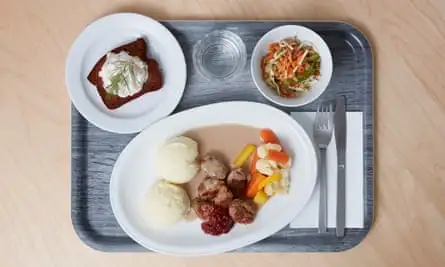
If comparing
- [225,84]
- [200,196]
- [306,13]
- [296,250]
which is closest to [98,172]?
→ [200,196]

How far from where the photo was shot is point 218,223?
4.44ft

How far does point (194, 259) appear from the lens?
1406 mm

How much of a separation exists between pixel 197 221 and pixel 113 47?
16.6 inches

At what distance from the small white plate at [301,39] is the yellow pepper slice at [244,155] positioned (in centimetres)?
12

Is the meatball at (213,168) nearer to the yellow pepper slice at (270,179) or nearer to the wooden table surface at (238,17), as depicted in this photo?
the yellow pepper slice at (270,179)

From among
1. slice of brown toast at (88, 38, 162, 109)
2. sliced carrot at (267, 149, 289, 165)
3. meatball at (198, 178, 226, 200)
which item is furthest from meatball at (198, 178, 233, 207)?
slice of brown toast at (88, 38, 162, 109)

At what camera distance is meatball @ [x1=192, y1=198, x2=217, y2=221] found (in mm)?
1357

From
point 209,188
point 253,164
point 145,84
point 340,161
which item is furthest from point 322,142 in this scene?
point 145,84

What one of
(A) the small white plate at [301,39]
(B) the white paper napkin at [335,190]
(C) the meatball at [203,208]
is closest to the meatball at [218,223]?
(C) the meatball at [203,208]

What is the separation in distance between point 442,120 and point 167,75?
62 cm

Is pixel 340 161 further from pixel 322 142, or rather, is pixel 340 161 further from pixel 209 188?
pixel 209 188

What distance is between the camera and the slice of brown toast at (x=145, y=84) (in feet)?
4.48

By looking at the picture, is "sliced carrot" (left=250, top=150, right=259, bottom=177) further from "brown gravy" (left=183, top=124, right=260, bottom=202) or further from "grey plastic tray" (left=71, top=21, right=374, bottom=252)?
"grey plastic tray" (left=71, top=21, right=374, bottom=252)

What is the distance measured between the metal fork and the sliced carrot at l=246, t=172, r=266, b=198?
135 millimetres
